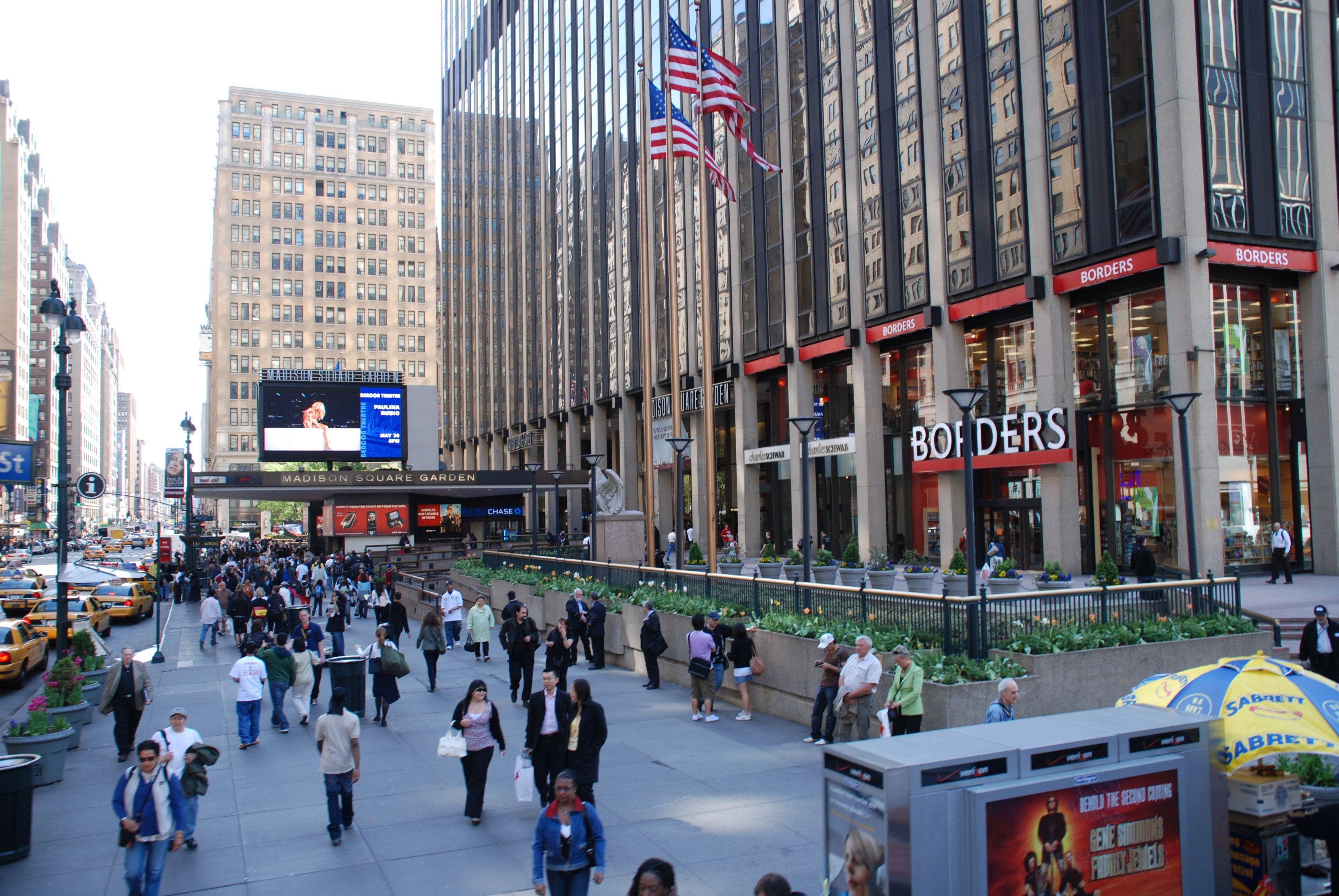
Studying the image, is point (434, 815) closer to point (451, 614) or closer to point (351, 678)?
point (351, 678)

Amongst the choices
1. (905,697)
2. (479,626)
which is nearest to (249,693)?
(479,626)

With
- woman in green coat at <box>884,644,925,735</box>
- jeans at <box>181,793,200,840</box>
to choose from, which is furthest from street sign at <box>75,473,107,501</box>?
woman in green coat at <box>884,644,925,735</box>

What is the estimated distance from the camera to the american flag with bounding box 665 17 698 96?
23.4 metres

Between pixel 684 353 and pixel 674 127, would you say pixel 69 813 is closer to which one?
pixel 674 127

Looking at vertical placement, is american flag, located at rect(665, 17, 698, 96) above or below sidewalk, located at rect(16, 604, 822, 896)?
above

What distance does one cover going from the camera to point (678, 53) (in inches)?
927

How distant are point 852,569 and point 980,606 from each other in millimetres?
14547

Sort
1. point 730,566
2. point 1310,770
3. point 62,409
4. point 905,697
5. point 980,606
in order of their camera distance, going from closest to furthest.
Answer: point 1310,770
point 905,697
point 980,606
point 62,409
point 730,566

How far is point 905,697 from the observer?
10422 mm

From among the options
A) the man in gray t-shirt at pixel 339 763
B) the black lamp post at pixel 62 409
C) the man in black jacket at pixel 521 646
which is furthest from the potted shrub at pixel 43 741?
the man in black jacket at pixel 521 646

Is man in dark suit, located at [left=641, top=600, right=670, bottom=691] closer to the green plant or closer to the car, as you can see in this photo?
the green plant

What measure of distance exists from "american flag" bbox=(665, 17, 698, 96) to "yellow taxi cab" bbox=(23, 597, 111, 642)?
20.1 m

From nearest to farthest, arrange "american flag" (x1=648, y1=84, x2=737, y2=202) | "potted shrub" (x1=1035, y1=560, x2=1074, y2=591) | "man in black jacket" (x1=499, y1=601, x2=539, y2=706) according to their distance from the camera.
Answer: "man in black jacket" (x1=499, y1=601, x2=539, y2=706) → "potted shrub" (x1=1035, y1=560, x2=1074, y2=591) → "american flag" (x1=648, y1=84, x2=737, y2=202)

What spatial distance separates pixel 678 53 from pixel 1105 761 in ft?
69.4
